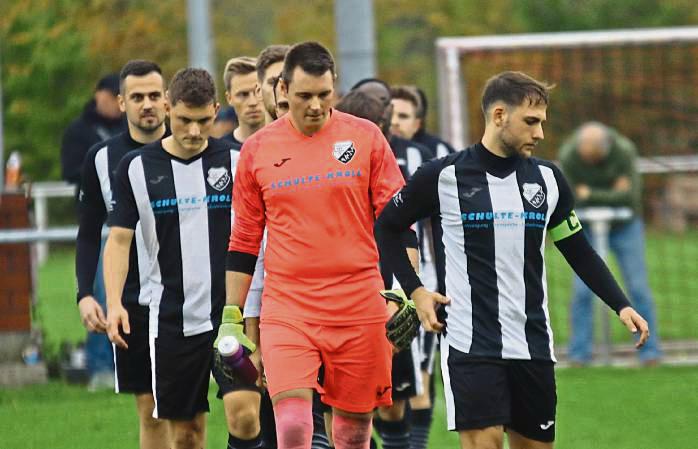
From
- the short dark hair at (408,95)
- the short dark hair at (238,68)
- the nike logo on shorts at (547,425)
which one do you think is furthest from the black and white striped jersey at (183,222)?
the short dark hair at (408,95)

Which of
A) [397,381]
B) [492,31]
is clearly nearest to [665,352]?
[397,381]

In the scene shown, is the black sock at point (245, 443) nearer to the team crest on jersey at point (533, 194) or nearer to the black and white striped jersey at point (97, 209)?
the black and white striped jersey at point (97, 209)

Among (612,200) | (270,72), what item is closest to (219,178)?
(270,72)

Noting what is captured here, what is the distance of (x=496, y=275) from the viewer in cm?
679

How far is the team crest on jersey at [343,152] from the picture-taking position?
23.0 feet

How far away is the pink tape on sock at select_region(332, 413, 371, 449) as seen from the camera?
716 centimetres

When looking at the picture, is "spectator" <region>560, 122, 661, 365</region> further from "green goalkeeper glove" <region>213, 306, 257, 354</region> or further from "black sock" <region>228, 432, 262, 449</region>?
"green goalkeeper glove" <region>213, 306, 257, 354</region>

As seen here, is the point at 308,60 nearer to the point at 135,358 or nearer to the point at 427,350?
the point at 135,358

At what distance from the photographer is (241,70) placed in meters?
8.72

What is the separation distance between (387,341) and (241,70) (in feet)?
7.30

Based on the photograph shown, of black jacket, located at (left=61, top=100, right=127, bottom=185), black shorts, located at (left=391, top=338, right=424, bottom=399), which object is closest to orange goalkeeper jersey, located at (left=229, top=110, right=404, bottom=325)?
black shorts, located at (left=391, top=338, right=424, bottom=399)

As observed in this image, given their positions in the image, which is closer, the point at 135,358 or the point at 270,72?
the point at 270,72

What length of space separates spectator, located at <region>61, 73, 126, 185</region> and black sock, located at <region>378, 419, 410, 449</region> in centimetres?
500

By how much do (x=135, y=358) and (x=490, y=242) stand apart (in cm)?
237
